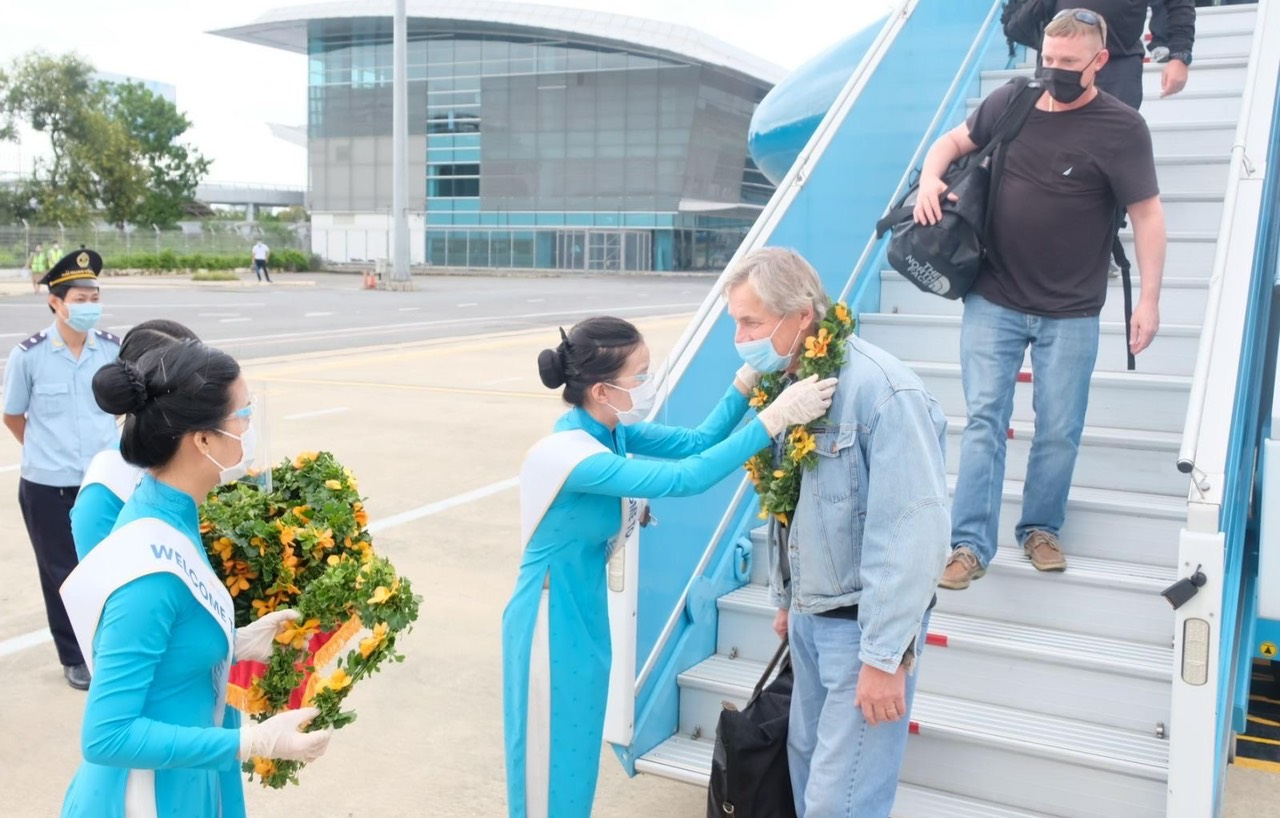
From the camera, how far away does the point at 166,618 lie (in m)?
2.12

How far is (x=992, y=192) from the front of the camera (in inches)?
166

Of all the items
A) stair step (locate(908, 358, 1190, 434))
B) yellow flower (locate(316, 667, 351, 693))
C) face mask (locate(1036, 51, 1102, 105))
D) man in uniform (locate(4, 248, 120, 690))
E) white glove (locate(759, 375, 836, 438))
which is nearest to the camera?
yellow flower (locate(316, 667, 351, 693))

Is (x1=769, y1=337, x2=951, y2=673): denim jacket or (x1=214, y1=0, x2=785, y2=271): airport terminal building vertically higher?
(x1=214, y1=0, x2=785, y2=271): airport terminal building

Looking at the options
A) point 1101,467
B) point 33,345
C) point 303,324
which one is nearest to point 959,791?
point 1101,467

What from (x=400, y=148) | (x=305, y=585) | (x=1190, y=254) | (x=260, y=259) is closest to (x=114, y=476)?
(x=305, y=585)

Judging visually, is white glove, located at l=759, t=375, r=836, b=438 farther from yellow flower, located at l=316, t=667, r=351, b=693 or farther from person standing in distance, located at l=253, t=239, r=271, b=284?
person standing in distance, located at l=253, t=239, r=271, b=284

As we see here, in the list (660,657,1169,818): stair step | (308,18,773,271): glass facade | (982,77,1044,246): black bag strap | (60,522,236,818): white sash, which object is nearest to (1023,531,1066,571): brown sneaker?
(660,657,1169,818): stair step

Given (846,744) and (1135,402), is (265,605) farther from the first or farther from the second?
(1135,402)

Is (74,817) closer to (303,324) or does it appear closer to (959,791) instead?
(959,791)

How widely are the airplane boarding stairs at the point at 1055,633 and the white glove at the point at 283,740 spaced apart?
1.90 metres

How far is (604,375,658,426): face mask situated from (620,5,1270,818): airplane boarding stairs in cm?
119

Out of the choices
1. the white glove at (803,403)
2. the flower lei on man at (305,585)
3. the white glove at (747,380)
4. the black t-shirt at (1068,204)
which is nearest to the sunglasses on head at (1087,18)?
the black t-shirt at (1068,204)

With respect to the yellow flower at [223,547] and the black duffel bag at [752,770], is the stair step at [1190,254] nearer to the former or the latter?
the black duffel bag at [752,770]

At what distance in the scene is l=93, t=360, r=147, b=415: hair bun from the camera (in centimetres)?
222
